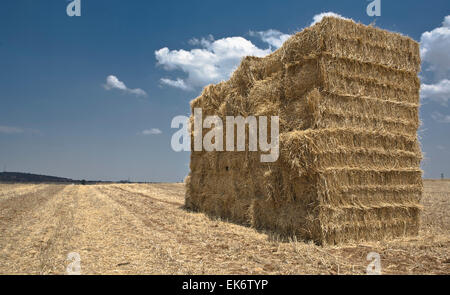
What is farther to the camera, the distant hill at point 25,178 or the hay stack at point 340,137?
the distant hill at point 25,178

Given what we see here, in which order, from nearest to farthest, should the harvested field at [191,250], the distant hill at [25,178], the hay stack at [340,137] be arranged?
1. the harvested field at [191,250]
2. the hay stack at [340,137]
3. the distant hill at [25,178]

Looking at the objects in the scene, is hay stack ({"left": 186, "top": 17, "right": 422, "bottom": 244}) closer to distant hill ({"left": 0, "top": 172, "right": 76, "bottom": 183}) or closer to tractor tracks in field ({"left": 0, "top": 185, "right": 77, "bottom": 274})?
tractor tracks in field ({"left": 0, "top": 185, "right": 77, "bottom": 274})

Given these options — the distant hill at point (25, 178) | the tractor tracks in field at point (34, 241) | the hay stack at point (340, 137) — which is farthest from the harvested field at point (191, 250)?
the distant hill at point (25, 178)

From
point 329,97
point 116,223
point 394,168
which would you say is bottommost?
point 116,223

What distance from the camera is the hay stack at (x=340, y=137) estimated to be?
665cm

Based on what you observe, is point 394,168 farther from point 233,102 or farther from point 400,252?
point 233,102

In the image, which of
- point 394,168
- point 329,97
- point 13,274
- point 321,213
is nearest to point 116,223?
point 13,274

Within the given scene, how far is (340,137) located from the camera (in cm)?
685

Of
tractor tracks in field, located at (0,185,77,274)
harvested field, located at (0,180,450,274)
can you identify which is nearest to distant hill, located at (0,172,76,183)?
tractor tracks in field, located at (0,185,77,274)

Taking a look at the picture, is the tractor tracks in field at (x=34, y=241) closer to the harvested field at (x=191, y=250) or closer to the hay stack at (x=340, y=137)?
the harvested field at (x=191, y=250)

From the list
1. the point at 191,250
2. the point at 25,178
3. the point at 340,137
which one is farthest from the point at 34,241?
the point at 25,178

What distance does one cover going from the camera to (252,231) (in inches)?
309

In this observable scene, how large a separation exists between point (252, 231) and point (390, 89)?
4.48 m

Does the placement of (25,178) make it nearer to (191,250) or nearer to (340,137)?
(191,250)
